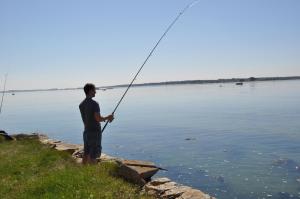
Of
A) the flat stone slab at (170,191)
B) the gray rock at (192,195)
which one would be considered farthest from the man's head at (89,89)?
the gray rock at (192,195)

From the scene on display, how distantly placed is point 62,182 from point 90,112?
2.04 metres

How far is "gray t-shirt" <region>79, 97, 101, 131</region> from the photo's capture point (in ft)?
31.9

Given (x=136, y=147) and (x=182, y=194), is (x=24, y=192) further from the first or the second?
(x=136, y=147)

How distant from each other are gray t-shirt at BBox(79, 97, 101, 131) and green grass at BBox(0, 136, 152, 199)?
3.19ft

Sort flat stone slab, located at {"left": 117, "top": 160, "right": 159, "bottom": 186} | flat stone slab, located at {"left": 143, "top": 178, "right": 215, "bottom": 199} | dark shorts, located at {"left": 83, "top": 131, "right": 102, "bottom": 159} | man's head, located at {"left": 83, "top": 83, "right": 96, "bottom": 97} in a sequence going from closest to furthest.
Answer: flat stone slab, located at {"left": 143, "top": 178, "right": 215, "bottom": 199}
man's head, located at {"left": 83, "top": 83, "right": 96, "bottom": 97}
flat stone slab, located at {"left": 117, "top": 160, "right": 159, "bottom": 186}
dark shorts, located at {"left": 83, "top": 131, "right": 102, "bottom": 159}

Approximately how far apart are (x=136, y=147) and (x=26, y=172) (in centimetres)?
1447

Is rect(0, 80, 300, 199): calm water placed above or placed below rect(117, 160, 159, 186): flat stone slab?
below

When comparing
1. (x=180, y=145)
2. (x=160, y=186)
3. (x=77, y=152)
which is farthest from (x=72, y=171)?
(x=180, y=145)

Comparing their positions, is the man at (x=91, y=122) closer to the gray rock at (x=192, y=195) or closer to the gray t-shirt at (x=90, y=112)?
the gray t-shirt at (x=90, y=112)

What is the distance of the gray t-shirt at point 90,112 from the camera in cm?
973

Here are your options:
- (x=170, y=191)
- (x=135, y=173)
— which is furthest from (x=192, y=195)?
(x=135, y=173)

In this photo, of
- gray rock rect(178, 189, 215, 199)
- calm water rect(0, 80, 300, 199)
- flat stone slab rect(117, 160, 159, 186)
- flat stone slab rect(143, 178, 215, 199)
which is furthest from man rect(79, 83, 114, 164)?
calm water rect(0, 80, 300, 199)

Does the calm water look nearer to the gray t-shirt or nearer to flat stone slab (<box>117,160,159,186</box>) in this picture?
flat stone slab (<box>117,160,159,186</box>)

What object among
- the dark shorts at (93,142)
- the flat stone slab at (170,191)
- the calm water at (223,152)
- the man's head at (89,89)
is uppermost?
the man's head at (89,89)
